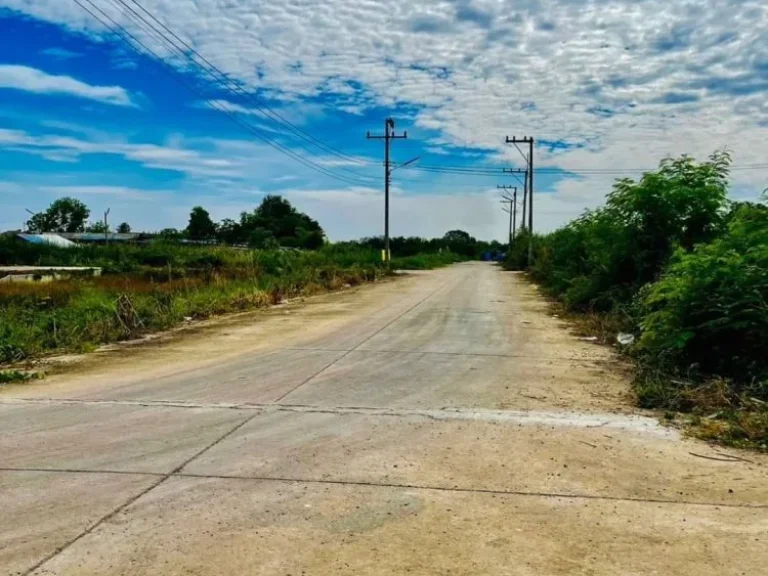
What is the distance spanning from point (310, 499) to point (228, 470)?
828 millimetres

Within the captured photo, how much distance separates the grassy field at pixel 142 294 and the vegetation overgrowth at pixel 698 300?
28.2ft

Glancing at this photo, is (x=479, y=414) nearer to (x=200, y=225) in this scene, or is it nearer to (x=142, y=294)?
(x=142, y=294)

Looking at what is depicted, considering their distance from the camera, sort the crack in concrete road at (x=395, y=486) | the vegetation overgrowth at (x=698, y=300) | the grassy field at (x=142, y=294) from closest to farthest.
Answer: the crack in concrete road at (x=395, y=486)
the vegetation overgrowth at (x=698, y=300)
the grassy field at (x=142, y=294)

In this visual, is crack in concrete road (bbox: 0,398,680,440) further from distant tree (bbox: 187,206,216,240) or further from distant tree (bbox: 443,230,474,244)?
distant tree (bbox: 443,230,474,244)

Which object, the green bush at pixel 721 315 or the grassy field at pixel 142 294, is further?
the grassy field at pixel 142 294

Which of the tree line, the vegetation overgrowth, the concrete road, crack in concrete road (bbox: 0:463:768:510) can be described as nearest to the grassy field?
the concrete road

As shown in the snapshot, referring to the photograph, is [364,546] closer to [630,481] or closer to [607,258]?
[630,481]

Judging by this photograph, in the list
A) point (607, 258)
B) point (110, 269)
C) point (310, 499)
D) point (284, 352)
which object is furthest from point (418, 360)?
point (110, 269)

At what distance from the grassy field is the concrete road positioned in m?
2.62

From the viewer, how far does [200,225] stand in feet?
309

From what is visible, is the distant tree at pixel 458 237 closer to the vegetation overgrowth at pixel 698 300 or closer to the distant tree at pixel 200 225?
the distant tree at pixel 200 225

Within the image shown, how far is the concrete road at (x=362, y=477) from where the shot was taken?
3549mm

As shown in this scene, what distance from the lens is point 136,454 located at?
5172 millimetres

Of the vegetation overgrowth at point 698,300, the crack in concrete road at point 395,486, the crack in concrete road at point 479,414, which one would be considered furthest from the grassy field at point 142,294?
the vegetation overgrowth at point 698,300
